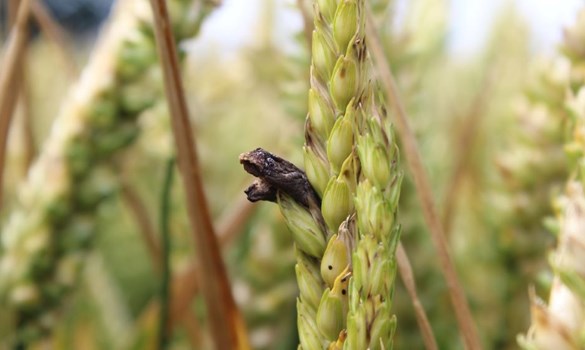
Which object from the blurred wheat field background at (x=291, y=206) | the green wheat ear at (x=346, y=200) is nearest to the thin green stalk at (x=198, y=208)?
the blurred wheat field background at (x=291, y=206)

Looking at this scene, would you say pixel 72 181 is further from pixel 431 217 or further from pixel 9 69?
pixel 431 217

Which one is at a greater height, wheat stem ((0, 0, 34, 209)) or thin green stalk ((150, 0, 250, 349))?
wheat stem ((0, 0, 34, 209))

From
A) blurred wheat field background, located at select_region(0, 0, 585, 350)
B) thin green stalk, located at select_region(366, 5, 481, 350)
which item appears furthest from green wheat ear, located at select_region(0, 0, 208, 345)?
thin green stalk, located at select_region(366, 5, 481, 350)

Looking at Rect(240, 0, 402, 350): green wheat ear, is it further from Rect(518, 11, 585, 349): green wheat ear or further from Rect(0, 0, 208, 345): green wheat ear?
Rect(0, 0, 208, 345): green wheat ear

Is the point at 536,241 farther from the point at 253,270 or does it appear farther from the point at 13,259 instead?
the point at 13,259

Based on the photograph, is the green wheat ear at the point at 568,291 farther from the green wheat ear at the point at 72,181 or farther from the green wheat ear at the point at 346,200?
the green wheat ear at the point at 72,181

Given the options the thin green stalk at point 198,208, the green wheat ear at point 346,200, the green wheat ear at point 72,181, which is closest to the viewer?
the green wheat ear at point 346,200

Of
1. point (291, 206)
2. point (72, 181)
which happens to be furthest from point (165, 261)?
point (291, 206)
